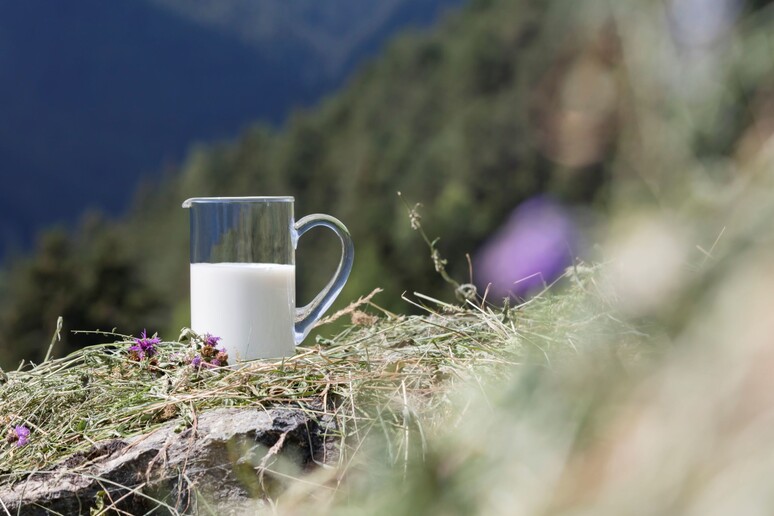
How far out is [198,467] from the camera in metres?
1.13

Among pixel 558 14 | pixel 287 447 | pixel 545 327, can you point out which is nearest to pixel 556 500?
pixel 558 14

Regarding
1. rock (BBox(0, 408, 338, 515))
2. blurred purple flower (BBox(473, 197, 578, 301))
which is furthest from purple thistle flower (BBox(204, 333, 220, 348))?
blurred purple flower (BBox(473, 197, 578, 301))

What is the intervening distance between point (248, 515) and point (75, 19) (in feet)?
128

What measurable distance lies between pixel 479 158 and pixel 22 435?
2049cm

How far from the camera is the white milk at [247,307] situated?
5.18ft

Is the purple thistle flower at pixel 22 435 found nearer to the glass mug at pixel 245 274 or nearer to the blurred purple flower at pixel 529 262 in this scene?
the glass mug at pixel 245 274

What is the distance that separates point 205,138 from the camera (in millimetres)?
31453

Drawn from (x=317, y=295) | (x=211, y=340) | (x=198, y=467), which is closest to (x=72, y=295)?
(x=317, y=295)

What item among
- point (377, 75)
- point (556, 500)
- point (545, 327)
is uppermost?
point (377, 75)

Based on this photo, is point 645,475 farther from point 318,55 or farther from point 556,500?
point 318,55

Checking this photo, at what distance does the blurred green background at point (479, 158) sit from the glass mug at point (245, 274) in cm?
55

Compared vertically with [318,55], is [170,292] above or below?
below

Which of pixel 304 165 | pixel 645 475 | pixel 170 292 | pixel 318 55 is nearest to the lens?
pixel 645 475

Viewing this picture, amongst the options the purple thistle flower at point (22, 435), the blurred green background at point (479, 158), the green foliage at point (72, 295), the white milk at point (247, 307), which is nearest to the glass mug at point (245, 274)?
the white milk at point (247, 307)
